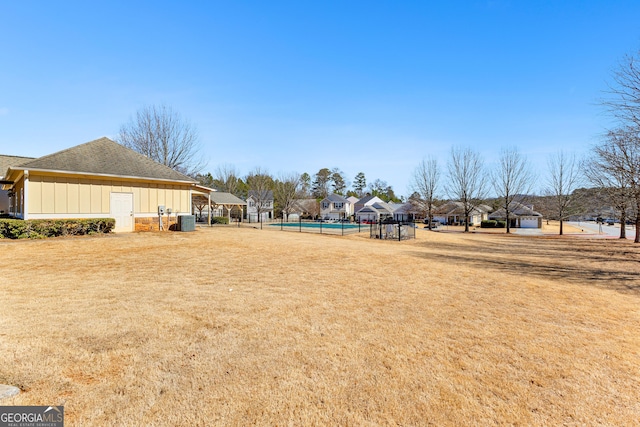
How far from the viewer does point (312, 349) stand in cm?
364

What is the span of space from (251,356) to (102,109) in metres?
23.9

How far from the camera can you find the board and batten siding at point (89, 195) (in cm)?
1297

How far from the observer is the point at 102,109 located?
66.3ft

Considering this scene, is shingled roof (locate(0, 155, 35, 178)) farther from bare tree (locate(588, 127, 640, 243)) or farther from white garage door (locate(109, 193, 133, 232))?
bare tree (locate(588, 127, 640, 243))

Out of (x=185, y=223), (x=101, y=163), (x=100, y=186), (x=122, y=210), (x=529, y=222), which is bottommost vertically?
(x=529, y=222)

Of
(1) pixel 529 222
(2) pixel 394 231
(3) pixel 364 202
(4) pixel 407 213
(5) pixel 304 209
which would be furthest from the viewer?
(3) pixel 364 202

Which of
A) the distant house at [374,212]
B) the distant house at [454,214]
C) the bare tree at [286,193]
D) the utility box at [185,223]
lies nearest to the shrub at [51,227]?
the utility box at [185,223]

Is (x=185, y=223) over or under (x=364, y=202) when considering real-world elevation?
under

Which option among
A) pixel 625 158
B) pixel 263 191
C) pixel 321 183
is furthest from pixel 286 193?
pixel 625 158

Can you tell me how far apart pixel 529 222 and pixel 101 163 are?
56122 mm

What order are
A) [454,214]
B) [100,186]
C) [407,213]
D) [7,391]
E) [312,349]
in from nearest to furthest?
[7,391] → [312,349] → [100,186] → [454,214] → [407,213]

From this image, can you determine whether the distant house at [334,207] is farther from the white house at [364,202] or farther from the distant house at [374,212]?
the white house at [364,202]

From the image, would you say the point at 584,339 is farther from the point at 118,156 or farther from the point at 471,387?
the point at 118,156

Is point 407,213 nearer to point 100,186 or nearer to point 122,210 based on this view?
point 122,210
